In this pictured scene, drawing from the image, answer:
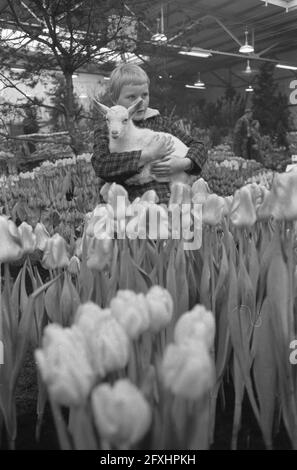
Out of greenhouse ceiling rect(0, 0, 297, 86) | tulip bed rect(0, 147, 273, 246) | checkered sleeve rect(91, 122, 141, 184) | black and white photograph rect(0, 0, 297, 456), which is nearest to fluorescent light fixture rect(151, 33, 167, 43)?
greenhouse ceiling rect(0, 0, 297, 86)

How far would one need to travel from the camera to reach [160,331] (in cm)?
54

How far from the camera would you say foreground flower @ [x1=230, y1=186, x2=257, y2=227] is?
67 centimetres

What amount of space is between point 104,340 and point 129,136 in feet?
3.45

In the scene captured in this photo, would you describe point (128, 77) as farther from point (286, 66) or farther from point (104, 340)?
point (286, 66)

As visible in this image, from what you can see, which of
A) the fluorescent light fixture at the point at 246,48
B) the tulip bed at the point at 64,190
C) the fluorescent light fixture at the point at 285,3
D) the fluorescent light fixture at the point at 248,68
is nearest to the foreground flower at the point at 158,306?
the tulip bed at the point at 64,190

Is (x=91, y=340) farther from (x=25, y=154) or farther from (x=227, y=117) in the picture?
(x=227, y=117)

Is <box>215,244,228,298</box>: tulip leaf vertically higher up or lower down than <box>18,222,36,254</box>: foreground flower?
lower down

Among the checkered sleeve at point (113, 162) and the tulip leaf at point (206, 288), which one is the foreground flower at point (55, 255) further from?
the checkered sleeve at point (113, 162)

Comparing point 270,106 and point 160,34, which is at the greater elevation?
point 160,34

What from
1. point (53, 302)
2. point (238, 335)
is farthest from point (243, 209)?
point (53, 302)

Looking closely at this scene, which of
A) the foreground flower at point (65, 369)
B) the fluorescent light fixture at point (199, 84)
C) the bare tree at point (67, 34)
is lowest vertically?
the foreground flower at point (65, 369)

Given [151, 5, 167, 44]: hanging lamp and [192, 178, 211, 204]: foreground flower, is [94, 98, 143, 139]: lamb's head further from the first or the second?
[151, 5, 167, 44]: hanging lamp

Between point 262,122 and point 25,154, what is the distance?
8.51 ft

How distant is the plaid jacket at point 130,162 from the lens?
1.27 metres
